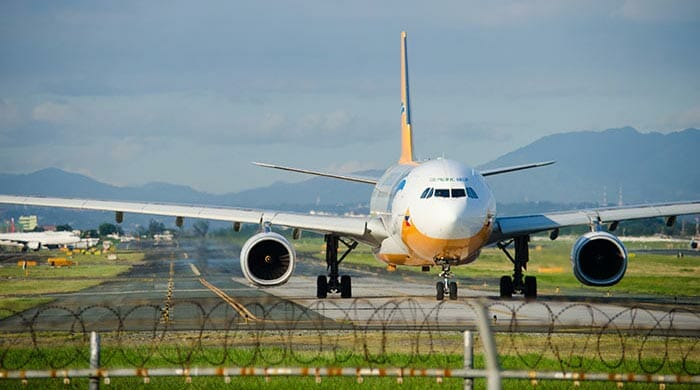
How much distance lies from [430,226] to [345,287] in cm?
640

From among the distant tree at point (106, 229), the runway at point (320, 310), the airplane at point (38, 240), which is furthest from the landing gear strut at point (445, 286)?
the distant tree at point (106, 229)

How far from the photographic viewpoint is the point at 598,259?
33.3 m

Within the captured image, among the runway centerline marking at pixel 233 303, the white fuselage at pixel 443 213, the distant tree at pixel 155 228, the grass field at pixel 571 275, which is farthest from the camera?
the distant tree at pixel 155 228

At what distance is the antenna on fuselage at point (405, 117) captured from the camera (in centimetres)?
4560

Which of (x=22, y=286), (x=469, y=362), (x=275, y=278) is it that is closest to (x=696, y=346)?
(x=469, y=362)

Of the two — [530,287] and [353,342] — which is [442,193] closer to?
[530,287]

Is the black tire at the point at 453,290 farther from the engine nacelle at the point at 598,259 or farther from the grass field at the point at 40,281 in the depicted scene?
the grass field at the point at 40,281

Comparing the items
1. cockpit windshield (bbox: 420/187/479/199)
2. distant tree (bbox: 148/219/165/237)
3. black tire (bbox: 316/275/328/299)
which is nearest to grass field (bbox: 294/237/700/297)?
black tire (bbox: 316/275/328/299)

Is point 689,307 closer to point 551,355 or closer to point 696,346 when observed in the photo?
point 696,346

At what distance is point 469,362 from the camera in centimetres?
1433

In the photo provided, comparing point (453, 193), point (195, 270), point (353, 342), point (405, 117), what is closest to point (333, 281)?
point (453, 193)

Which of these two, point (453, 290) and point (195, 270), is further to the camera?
point (195, 270)

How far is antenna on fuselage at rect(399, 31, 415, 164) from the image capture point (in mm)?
45600

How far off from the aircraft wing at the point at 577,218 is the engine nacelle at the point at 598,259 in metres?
1.70
